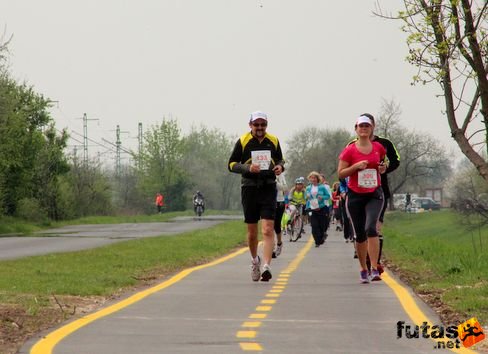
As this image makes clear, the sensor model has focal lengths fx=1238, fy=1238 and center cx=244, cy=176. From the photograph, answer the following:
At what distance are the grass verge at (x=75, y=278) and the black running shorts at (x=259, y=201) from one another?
1.64m

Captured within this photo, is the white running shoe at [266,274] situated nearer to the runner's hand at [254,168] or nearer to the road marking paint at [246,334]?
the runner's hand at [254,168]

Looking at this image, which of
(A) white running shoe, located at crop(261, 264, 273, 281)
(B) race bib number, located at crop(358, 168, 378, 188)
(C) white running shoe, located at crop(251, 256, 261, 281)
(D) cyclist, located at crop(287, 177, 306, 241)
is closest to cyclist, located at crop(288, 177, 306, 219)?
(D) cyclist, located at crop(287, 177, 306, 241)

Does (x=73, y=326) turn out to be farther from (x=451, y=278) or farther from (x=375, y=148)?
(x=451, y=278)

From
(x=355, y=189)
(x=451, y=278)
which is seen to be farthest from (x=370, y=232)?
(x=451, y=278)

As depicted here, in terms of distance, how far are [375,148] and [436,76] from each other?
75.4 inches

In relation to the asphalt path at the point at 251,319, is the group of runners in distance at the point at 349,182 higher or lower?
higher

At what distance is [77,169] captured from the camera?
7619 cm

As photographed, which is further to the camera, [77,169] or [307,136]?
[307,136]

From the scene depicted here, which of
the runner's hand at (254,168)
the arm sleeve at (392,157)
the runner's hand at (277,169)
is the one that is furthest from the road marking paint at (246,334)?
the arm sleeve at (392,157)

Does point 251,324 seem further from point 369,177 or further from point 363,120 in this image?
point 363,120

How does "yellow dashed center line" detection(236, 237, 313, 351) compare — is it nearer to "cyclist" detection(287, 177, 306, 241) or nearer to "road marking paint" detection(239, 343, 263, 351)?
"road marking paint" detection(239, 343, 263, 351)

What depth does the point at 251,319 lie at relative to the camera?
412 inches

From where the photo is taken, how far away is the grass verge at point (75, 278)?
10.8m

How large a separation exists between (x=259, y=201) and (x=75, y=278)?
2.69 m
